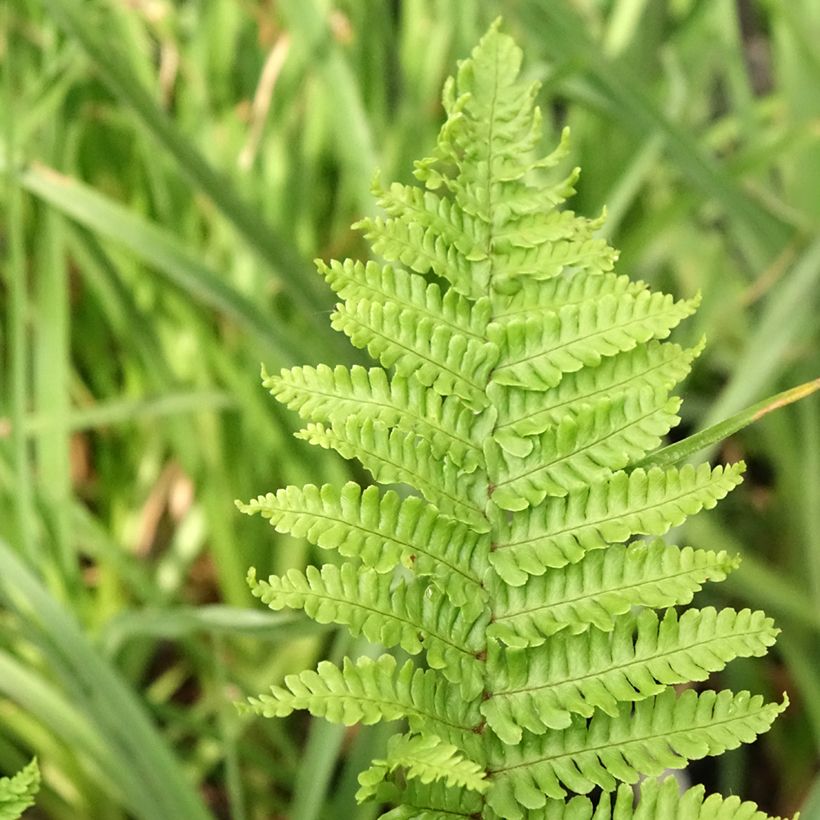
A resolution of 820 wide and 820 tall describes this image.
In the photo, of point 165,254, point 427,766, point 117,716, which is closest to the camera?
point 427,766

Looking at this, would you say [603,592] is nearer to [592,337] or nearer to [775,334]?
[592,337]

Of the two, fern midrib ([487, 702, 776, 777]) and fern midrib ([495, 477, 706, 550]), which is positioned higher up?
fern midrib ([495, 477, 706, 550])

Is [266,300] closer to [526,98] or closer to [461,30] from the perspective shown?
[461,30]

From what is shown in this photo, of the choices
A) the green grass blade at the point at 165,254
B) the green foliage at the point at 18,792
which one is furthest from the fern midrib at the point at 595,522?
the green grass blade at the point at 165,254

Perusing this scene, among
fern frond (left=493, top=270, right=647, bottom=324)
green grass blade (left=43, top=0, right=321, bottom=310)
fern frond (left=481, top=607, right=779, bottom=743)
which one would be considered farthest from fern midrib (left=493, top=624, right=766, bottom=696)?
green grass blade (left=43, top=0, right=321, bottom=310)

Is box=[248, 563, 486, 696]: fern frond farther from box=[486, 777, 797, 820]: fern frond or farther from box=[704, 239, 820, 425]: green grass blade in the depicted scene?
box=[704, 239, 820, 425]: green grass blade

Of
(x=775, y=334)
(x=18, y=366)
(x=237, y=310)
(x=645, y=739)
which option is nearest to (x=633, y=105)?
(x=775, y=334)

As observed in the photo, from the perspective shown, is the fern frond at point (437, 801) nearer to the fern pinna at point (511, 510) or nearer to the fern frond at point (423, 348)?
the fern pinna at point (511, 510)
